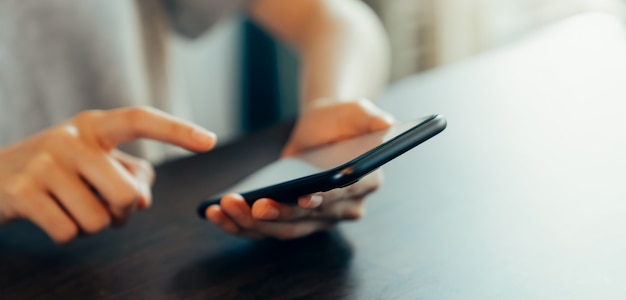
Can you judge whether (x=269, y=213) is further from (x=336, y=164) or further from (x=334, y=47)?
(x=334, y=47)

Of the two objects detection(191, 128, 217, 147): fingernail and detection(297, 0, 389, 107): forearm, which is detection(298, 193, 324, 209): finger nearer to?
detection(191, 128, 217, 147): fingernail

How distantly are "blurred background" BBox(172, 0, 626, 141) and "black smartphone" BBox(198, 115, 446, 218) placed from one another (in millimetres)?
508

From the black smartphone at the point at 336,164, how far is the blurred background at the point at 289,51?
508 mm

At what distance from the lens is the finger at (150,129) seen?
467 millimetres

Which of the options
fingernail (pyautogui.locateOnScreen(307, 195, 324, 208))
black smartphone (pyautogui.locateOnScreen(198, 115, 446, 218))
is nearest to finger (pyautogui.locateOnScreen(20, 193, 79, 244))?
black smartphone (pyautogui.locateOnScreen(198, 115, 446, 218))

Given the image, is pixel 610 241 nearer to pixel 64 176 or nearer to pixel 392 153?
pixel 392 153

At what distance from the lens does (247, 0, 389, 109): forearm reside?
2.40 ft

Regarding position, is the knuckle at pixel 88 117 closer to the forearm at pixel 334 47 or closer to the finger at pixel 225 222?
the finger at pixel 225 222

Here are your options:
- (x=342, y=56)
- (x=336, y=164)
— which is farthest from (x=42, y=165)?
(x=342, y=56)

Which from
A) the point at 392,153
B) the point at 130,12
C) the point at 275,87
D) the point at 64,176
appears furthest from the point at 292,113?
the point at 392,153

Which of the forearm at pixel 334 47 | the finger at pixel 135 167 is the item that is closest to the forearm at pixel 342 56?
the forearm at pixel 334 47

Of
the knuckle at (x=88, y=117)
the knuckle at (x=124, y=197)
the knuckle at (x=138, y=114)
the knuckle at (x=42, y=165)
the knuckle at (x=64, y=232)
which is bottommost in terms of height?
the knuckle at (x=64, y=232)

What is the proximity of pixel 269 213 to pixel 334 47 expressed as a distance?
41 cm

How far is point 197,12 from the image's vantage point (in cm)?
93
